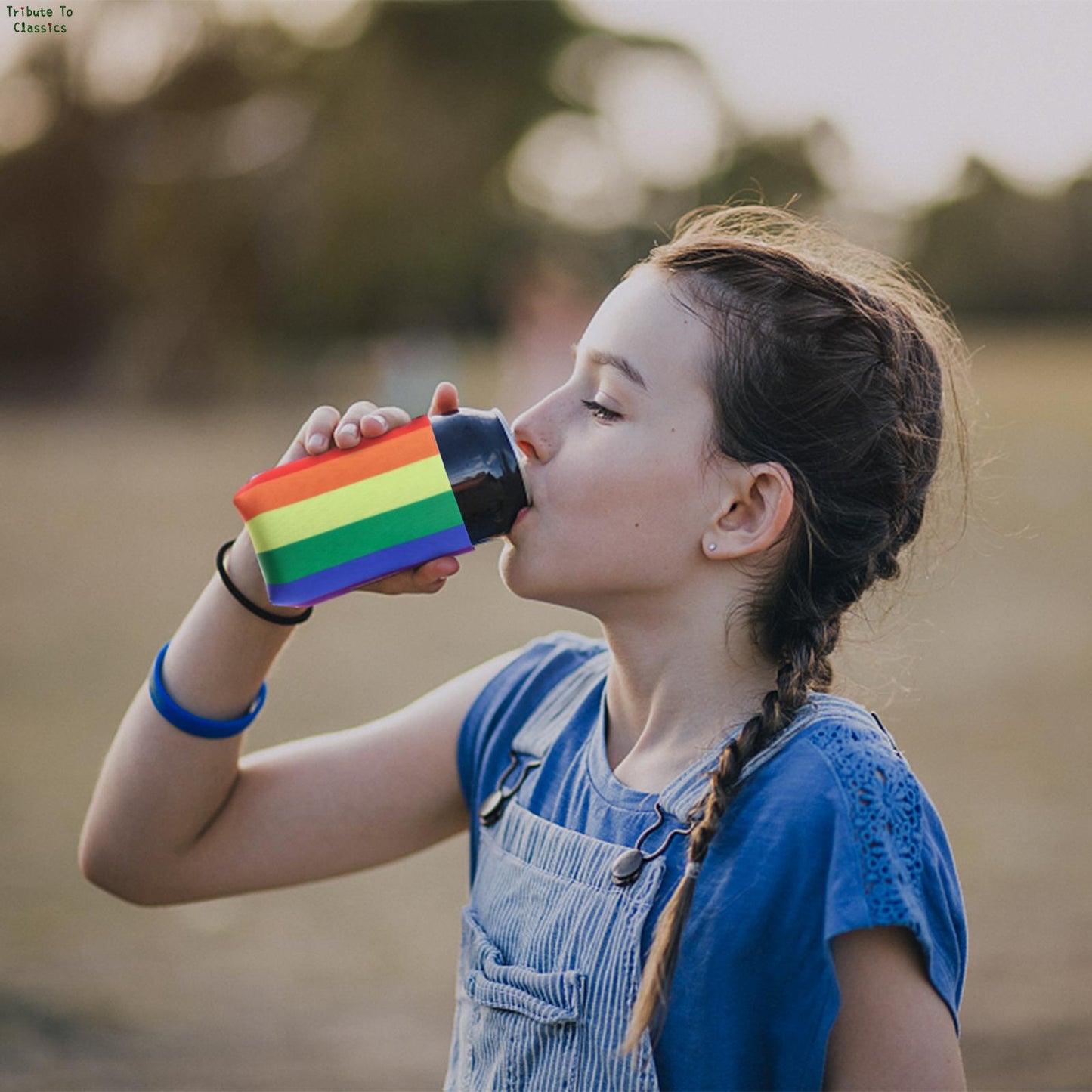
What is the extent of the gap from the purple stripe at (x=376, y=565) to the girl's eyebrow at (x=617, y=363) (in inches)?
13.6

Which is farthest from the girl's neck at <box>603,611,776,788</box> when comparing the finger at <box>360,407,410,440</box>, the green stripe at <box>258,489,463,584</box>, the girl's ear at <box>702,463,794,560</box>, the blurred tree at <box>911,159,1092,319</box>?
the blurred tree at <box>911,159,1092,319</box>

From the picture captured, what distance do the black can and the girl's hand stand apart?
0.06 metres

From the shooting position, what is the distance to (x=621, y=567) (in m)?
1.96

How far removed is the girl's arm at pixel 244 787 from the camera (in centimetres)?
212

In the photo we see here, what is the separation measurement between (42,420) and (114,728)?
56.1ft

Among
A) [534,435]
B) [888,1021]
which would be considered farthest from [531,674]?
[888,1021]

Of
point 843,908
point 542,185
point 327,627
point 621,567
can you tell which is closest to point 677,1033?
point 843,908

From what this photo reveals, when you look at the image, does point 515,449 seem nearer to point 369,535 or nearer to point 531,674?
point 369,535

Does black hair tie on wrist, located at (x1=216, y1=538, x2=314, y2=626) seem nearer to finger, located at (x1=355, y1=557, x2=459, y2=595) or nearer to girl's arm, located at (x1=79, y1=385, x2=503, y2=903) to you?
girl's arm, located at (x1=79, y1=385, x2=503, y2=903)

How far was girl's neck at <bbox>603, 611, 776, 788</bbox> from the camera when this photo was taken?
1.94 meters

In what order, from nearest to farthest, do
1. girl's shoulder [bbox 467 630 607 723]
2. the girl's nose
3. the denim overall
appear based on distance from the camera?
1. the denim overall
2. the girl's nose
3. girl's shoulder [bbox 467 630 607 723]

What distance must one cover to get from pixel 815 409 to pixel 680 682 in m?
0.47

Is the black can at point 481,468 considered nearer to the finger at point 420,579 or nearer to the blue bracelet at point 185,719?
the finger at point 420,579

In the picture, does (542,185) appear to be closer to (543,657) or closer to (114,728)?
(114,728)
